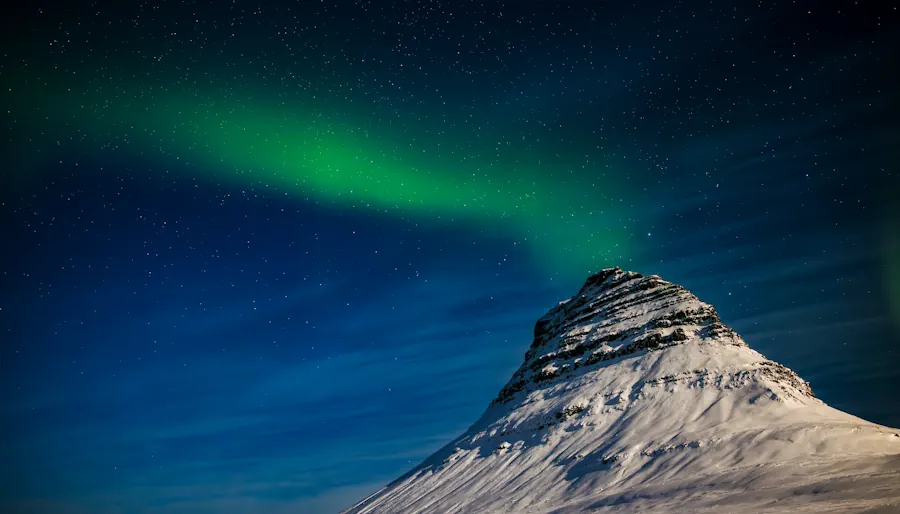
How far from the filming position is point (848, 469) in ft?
136

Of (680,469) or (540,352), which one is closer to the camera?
(680,469)

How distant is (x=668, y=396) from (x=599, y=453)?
1654cm

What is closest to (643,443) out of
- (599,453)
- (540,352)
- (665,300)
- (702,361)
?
(599,453)

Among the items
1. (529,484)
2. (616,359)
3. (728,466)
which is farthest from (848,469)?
(616,359)

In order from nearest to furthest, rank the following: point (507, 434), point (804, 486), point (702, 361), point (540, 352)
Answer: point (804, 486), point (702, 361), point (507, 434), point (540, 352)

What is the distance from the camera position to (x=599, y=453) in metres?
67.2

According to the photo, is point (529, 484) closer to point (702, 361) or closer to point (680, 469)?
point (680, 469)

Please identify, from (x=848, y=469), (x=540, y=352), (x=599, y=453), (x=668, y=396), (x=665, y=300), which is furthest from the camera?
(x=540, y=352)

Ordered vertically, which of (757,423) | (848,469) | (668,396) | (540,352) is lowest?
(848,469)

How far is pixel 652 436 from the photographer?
66312 millimetres

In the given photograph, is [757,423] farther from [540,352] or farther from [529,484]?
[540,352]

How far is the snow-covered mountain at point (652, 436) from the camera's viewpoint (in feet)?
138

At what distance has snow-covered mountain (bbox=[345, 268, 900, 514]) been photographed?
1657 inches

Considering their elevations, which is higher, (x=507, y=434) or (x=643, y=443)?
(x=507, y=434)
